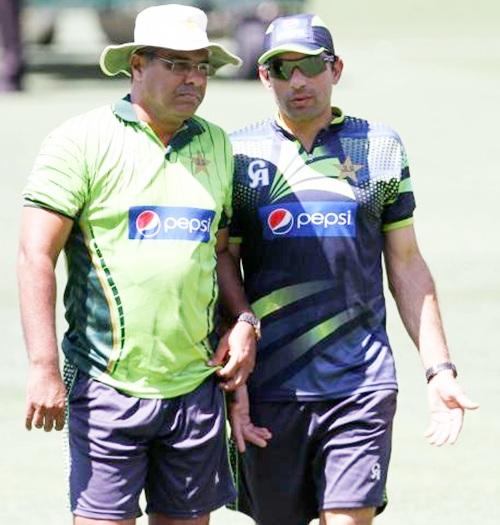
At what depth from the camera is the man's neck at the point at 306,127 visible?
21.8 ft

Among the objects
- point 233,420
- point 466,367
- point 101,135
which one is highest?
point 101,135

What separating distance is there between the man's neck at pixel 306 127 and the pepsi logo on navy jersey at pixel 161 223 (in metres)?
0.69

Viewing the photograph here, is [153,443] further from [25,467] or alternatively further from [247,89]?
[247,89]

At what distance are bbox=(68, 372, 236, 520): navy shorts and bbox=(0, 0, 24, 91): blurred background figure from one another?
16.5 m

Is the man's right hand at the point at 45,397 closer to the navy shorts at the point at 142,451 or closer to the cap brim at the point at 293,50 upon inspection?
the navy shorts at the point at 142,451

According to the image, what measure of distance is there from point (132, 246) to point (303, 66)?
0.96 metres

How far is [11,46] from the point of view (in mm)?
22406

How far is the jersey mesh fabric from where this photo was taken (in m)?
6.55

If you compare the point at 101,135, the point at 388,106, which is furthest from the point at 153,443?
the point at 388,106

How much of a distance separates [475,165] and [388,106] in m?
3.85

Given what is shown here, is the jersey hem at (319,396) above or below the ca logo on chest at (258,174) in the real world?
below

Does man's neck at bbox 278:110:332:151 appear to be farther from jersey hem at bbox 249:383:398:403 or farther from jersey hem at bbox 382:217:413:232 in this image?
jersey hem at bbox 249:383:398:403

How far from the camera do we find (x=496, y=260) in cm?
1380

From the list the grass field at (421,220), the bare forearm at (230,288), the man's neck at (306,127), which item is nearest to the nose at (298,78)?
the man's neck at (306,127)
